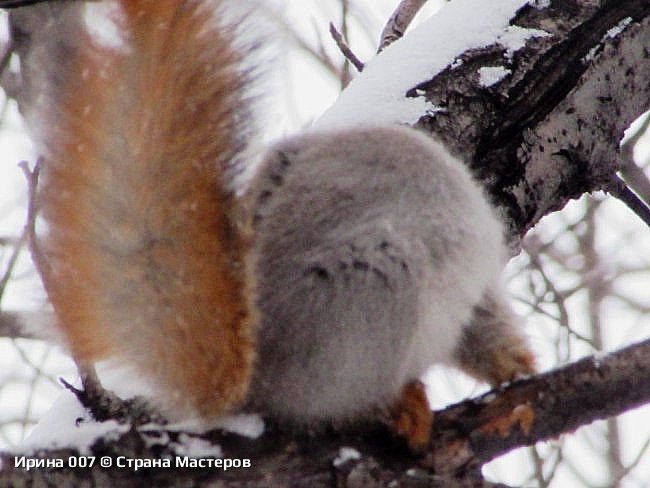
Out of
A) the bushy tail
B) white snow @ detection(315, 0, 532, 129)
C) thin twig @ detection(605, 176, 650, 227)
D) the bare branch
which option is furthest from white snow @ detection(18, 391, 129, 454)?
thin twig @ detection(605, 176, 650, 227)

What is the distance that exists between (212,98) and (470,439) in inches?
32.7

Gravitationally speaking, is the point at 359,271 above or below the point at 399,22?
below

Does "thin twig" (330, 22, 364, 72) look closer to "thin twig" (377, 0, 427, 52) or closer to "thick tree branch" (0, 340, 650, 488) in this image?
"thin twig" (377, 0, 427, 52)

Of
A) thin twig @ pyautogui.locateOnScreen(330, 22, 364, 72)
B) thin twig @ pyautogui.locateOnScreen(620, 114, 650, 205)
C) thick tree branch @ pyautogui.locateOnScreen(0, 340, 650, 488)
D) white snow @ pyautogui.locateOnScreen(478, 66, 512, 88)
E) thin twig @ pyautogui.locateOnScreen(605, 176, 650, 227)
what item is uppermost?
thin twig @ pyautogui.locateOnScreen(330, 22, 364, 72)

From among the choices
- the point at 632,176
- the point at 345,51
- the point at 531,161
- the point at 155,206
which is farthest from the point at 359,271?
the point at 345,51

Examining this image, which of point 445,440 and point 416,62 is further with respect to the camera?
point 416,62

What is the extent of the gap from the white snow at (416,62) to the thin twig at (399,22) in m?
0.34

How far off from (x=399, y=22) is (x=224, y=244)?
173 centimetres

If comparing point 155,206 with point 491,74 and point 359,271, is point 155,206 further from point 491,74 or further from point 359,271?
point 491,74

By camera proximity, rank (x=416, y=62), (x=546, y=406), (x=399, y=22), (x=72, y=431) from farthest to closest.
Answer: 1. (x=399, y=22)
2. (x=416, y=62)
3. (x=546, y=406)
4. (x=72, y=431)

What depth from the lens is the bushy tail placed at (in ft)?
5.90

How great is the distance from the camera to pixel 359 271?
2.07 metres

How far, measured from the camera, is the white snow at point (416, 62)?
284 cm

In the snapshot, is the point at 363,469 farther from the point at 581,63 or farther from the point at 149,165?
the point at 581,63
